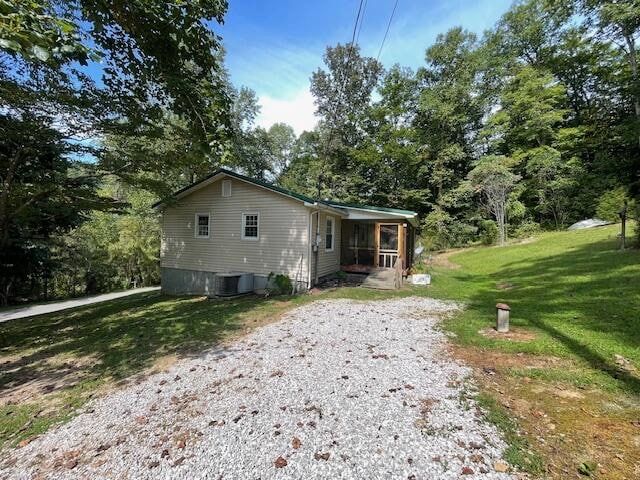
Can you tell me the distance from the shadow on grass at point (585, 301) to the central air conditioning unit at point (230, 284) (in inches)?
283

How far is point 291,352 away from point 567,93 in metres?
34.5

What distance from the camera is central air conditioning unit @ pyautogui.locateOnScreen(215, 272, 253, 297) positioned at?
9922 mm

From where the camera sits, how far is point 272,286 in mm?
10180

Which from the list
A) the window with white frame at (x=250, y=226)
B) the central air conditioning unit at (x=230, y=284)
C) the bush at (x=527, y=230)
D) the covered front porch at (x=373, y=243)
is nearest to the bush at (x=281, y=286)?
the central air conditioning unit at (x=230, y=284)

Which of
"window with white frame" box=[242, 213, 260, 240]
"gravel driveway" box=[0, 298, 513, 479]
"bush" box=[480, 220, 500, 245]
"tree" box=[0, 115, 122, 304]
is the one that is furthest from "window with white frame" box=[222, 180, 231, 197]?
"bush" box=[480, 220, 500, 245]

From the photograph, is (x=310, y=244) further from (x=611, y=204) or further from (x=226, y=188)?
(x=611, y=204)

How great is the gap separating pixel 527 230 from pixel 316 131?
2049 cm

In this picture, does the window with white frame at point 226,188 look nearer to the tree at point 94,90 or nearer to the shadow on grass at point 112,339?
the tree at point 94,90

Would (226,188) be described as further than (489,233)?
No

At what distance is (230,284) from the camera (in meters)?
10.0

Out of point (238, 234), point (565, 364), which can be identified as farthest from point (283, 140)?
point (565, 364)

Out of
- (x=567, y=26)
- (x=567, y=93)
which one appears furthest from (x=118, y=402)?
(x=567, y=26)

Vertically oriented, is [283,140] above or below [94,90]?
above

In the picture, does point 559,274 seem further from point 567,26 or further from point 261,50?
point 567,26
